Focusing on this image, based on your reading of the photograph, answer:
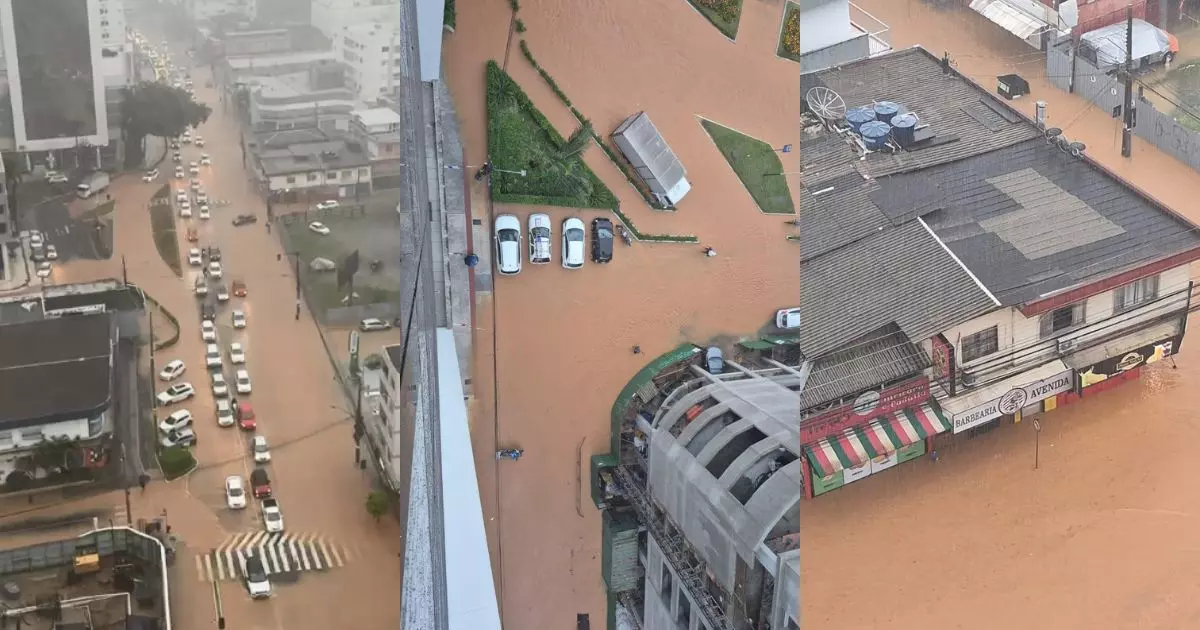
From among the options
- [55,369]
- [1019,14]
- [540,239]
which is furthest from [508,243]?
[1019,14]

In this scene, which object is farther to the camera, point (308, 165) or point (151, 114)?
point (308, 165)

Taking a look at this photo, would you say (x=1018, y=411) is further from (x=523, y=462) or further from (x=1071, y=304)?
(x=523, y=462)

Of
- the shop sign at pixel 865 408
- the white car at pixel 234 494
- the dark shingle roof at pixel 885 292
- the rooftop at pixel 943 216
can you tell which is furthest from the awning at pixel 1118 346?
the white car at pixel 234 494

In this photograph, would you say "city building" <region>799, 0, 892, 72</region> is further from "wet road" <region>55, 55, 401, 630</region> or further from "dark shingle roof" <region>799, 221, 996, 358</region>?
"wet road" <region>55, 55, 401, 630</region>

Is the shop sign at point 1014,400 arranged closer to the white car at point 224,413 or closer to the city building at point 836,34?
the city building at point 836,34

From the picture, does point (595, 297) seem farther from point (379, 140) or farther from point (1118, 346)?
point (1118, 346)

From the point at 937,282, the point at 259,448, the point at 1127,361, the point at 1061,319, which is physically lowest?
the point at 1127,361
